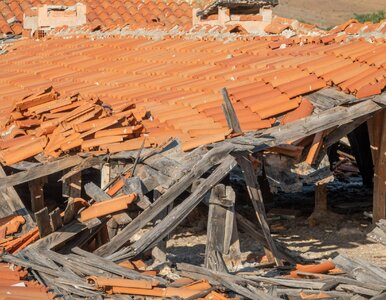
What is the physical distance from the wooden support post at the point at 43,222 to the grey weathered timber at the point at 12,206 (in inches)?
45.3

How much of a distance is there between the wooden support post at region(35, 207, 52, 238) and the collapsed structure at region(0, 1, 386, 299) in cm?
2

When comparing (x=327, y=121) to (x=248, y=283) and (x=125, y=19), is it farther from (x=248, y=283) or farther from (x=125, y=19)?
(x=125, y=19)

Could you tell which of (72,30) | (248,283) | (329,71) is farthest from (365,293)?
(72,30)

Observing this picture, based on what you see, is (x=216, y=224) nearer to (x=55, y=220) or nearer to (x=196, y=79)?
(x=55, y=220)

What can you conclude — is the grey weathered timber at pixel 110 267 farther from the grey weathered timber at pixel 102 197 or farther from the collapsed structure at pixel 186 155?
the grey weathered timber at pixel 102 197

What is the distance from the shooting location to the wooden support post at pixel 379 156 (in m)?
9.96

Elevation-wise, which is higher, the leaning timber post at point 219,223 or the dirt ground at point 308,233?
the leaning timber post at point 219,223

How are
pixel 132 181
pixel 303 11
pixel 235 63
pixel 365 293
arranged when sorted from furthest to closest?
1. pixel 303 11
2. pixel 235 63
3. pixel 132 181
4. pixel 365 293

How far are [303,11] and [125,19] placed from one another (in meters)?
51.1

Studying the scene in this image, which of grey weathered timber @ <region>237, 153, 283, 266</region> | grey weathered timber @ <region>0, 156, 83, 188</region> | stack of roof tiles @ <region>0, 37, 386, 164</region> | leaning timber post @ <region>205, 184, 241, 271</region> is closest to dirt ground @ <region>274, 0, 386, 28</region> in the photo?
stack of roof tiles @ <region>0, 37, 386, 164</region>

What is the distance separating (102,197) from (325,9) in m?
→ 63.9

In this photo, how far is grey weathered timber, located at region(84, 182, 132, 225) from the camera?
26.0 ft

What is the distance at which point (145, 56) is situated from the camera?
12.7 m

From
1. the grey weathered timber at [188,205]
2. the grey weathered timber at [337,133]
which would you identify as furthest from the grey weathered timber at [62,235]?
the grey weathered timber at [337,133]
